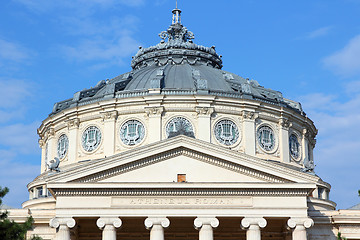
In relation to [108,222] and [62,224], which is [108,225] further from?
[62,224]

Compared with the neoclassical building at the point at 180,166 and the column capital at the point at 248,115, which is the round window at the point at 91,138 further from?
the column capital at the point at 248,115

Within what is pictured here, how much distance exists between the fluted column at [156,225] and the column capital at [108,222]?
1869 mm

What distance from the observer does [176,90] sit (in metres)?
72.3

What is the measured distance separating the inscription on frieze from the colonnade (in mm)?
972

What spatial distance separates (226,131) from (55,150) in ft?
53.7

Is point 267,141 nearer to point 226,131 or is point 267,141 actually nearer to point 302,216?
point 226,131

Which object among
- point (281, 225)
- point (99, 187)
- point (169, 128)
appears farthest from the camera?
point (169, 128)

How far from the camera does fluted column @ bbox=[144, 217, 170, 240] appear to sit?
5644 cm

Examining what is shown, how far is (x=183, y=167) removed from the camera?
57594mm

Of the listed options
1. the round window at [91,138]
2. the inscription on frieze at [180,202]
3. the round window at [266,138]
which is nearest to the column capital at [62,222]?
the inscription on frieze at [180,202]

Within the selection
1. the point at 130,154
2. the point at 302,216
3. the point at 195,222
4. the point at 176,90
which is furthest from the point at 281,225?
the point at 176,90

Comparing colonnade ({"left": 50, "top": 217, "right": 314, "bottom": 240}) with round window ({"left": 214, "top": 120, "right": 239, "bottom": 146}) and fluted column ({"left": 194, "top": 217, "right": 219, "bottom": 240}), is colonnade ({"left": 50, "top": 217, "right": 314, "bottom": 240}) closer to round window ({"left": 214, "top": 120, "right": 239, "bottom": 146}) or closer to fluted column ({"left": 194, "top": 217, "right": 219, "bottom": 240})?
fluted column ({"left": 194, "top": 217, "right": 219, "bottom": 240})

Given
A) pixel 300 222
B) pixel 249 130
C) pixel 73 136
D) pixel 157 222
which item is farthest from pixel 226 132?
pixel 157 222

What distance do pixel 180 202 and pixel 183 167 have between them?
248 cm
